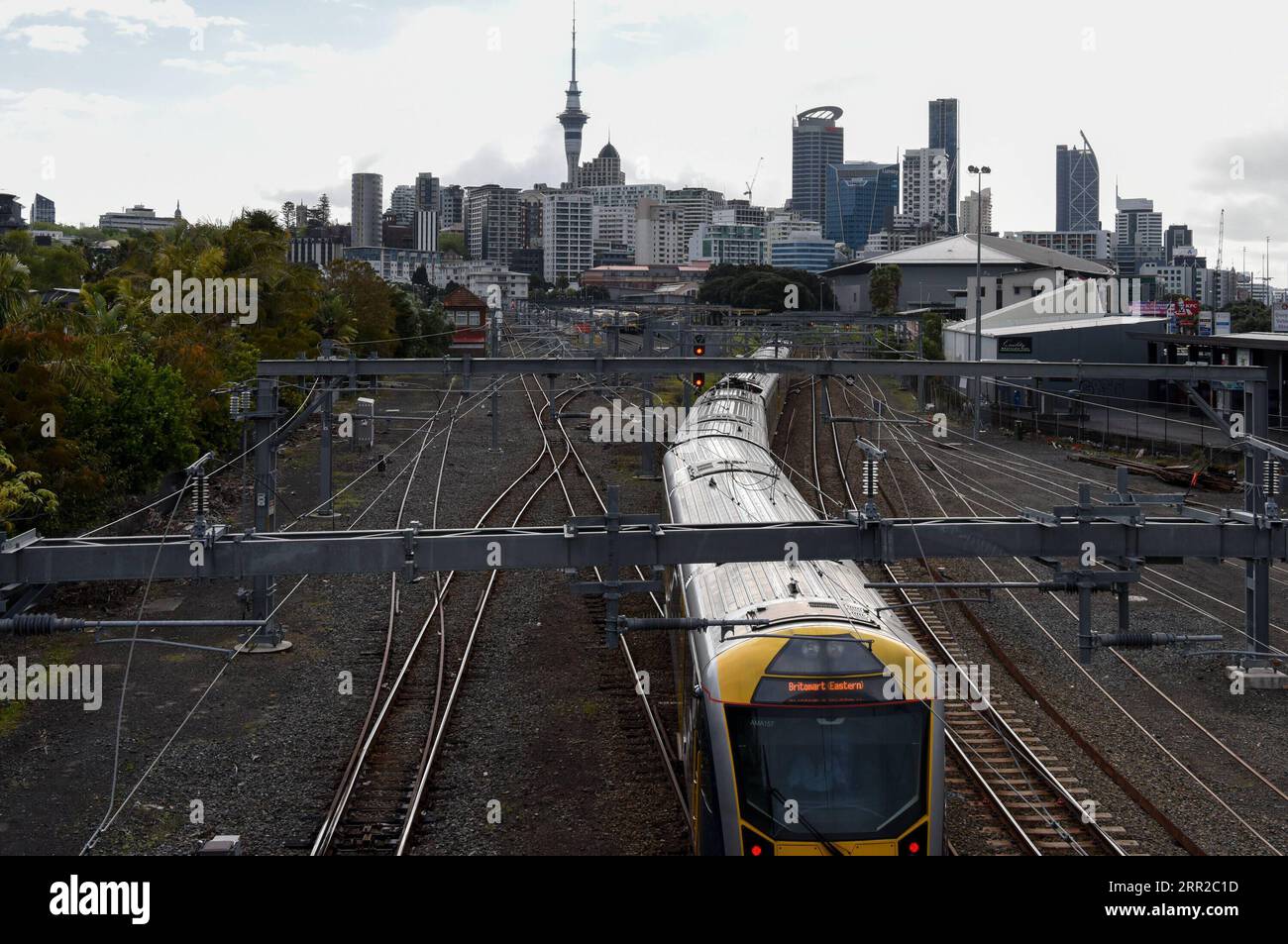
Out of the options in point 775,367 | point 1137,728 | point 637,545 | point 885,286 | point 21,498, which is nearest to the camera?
point 637,545

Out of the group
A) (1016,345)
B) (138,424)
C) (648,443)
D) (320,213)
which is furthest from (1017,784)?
(320,213)

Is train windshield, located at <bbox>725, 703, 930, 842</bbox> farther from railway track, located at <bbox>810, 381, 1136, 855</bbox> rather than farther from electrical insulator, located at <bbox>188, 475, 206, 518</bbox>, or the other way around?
electrical insulator, located at <bbox>188, 475, 206, 518</bbox>

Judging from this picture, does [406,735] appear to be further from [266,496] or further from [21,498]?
[21,498]

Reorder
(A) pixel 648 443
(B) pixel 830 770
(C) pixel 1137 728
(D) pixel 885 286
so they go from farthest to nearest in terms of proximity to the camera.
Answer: (D) pixel 885 286
(A) pixel 648 443
(C) pixel 1137 728
(B) pixel 830 770

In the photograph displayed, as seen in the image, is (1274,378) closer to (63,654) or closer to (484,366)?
(484,366)

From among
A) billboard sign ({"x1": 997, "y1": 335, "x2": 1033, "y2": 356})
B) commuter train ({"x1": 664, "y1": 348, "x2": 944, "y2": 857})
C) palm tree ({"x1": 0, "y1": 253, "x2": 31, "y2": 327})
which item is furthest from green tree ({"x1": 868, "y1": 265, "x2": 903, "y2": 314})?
commuter train ({"x1": 664, "y1": 348, "x2": 944, "y2": 857})

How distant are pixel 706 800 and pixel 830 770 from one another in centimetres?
97

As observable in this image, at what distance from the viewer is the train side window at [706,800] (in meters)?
8.70

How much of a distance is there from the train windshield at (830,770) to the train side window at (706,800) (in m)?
0.29

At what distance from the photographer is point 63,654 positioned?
16.9 metres

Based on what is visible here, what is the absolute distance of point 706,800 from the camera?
8.90m

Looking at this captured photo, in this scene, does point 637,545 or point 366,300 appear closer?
point 637,545

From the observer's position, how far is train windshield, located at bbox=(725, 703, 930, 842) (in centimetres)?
841

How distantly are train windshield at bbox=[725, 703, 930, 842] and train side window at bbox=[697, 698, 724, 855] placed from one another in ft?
0.94
